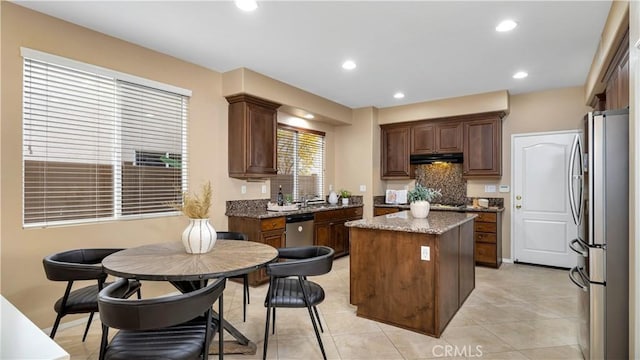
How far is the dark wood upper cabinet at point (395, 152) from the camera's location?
230 inches

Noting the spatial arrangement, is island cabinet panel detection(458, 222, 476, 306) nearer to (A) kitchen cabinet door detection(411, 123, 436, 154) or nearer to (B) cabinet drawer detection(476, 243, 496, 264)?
(B) cabinet drawer detection(476, 243, 496, 264)

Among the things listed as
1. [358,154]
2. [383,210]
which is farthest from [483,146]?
[358,154]

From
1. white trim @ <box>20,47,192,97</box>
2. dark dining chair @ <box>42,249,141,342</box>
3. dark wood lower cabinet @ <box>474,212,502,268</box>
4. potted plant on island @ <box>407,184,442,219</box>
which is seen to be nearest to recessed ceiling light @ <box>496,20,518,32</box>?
potted plant on island @ <box>407,184,442,219</box>

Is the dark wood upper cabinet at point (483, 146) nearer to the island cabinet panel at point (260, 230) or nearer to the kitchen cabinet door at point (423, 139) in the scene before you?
the kitchen cabinet door at point (423, 139)

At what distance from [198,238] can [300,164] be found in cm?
342

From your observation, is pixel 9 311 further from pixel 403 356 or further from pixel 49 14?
pixel 49 14

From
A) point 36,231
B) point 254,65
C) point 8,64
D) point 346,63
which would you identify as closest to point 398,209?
point 346,63

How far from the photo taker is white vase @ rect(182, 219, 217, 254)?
225 cm

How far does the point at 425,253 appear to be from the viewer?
2658 mm

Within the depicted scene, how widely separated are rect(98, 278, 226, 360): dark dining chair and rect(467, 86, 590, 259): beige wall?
4794 millimetres

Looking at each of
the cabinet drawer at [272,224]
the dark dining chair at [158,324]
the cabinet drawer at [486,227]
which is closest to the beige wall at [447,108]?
the cabinet drawer at [486,227]

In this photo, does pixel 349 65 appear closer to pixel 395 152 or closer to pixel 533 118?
pixel 395 152

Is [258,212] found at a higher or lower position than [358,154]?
lower

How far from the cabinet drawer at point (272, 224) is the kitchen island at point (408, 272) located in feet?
4.05
